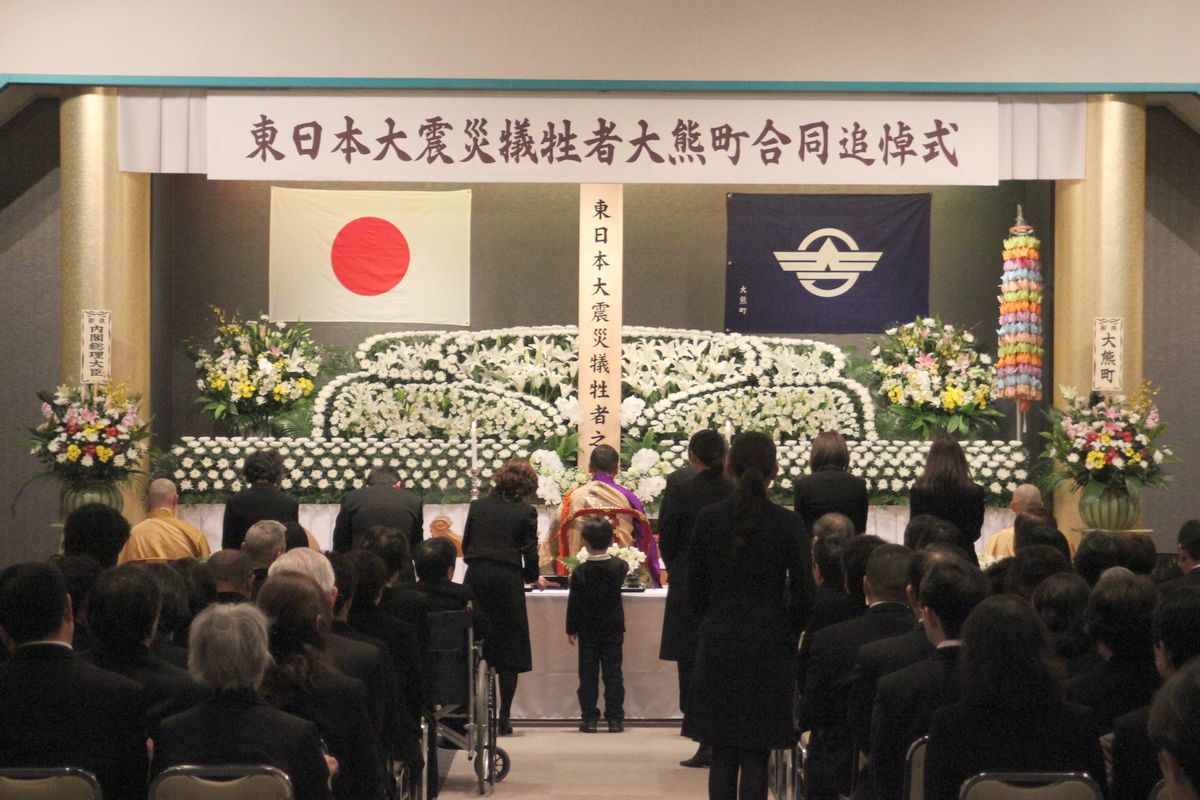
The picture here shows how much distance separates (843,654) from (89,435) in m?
6.90

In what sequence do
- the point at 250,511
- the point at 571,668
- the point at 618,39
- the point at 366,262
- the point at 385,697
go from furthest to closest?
the point at 366,262 → the point at 618,39 → the point at 571,668 → the point at 250,511 → the point at 385,697

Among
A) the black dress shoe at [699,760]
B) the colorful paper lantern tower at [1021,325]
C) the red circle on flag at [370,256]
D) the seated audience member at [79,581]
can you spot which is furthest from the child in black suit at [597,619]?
the colorful paper lantern tower at [1021,325]

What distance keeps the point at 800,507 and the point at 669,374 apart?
5.05m

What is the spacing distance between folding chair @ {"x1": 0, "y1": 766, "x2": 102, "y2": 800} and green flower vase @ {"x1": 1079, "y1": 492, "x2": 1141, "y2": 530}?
8.26 m

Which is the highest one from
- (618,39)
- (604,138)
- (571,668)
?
(618,39)

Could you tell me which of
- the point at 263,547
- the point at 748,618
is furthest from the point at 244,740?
the point at 263,547

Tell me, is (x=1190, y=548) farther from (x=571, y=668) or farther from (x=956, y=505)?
(x=571, y=668)

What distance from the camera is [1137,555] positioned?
540cm

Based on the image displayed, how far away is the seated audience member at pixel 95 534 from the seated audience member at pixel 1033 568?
307 cm

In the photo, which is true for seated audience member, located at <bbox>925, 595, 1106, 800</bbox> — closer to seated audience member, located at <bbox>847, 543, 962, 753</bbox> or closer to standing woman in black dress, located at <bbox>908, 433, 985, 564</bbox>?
seated audience member, located at <bbox>847, 543, 962, 753</bbox>

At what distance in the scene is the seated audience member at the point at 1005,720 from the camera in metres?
3.44

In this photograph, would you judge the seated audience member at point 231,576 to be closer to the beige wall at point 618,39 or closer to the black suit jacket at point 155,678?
the black suit jacket at point 155,678

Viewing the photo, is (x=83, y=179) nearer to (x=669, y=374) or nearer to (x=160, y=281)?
(x=160, y=281)

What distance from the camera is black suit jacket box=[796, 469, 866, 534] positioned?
24.0 ft
